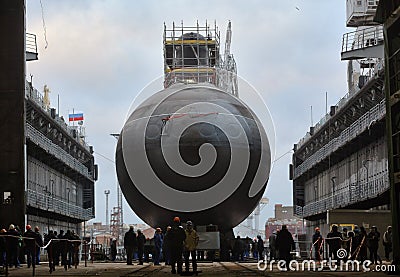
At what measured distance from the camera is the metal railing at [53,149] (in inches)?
1847

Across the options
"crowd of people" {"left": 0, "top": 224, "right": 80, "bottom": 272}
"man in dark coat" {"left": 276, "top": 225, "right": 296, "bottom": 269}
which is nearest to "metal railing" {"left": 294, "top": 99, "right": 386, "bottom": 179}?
"man in dark coat" {"left": 276, "top": 225, "right": 296, "bottom": 269}

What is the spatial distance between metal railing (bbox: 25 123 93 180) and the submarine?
19.4 meters

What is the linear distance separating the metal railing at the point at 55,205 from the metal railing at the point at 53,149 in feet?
9.67

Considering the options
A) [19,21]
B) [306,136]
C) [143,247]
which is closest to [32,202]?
[143,247]

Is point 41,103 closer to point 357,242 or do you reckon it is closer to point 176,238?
point 357,242

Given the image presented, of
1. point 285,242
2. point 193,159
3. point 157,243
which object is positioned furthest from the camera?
point 157,243

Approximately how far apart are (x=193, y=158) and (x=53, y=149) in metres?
31.8

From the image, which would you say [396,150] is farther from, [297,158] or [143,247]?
[297,158]

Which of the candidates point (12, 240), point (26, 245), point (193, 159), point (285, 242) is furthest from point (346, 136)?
point (12, 240)

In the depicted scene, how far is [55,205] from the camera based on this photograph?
56.2 metres

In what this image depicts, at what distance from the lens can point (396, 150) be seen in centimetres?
1817

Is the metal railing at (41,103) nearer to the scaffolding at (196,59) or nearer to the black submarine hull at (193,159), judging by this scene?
the scaffolding at (196,59)

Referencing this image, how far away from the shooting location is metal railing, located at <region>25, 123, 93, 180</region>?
46.9m

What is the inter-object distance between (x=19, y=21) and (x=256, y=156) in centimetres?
895
